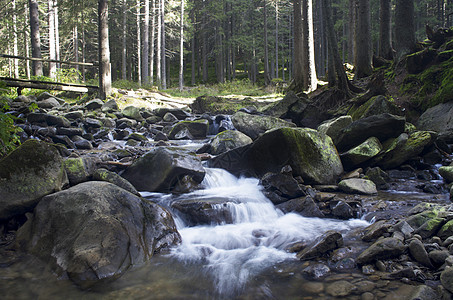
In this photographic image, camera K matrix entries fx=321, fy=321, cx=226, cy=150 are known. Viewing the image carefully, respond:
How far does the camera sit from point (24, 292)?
3453 millimetres

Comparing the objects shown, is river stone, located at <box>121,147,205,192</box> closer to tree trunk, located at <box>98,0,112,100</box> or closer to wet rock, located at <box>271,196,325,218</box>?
wet rock, located at <box>271,196,325,218</box>

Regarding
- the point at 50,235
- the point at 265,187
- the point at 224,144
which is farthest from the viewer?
the point at 224,144

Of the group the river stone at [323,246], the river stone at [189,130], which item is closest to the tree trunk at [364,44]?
the river stone at [189,130]

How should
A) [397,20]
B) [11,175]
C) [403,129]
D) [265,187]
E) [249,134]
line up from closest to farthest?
[11,175]
[265,187]
[403,129]
[249,134]
[397,20]

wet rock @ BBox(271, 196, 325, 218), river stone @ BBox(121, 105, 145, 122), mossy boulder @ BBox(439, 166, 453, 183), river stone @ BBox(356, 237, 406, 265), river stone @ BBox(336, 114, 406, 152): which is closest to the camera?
river stone @ BBox(356, 237, 406, 265)

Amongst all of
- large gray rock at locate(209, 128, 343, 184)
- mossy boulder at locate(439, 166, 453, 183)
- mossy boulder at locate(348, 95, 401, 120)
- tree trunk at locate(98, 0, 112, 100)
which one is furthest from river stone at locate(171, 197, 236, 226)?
tree trunk at locate(98, 0, 112, 100)

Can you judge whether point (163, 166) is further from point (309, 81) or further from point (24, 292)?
point (309, 81)

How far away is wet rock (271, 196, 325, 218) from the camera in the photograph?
5621 millimetres

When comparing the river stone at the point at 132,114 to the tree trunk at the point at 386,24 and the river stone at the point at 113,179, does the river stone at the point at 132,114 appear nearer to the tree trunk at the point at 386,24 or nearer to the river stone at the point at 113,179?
the river stone at the point at 113,179

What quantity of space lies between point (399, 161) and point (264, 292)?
5366 mm

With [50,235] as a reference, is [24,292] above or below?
below

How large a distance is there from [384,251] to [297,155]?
3376 millimetres

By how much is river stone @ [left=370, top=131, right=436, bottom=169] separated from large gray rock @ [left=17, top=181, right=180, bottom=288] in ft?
17.2

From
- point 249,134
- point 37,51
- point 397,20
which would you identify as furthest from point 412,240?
point 37,51
